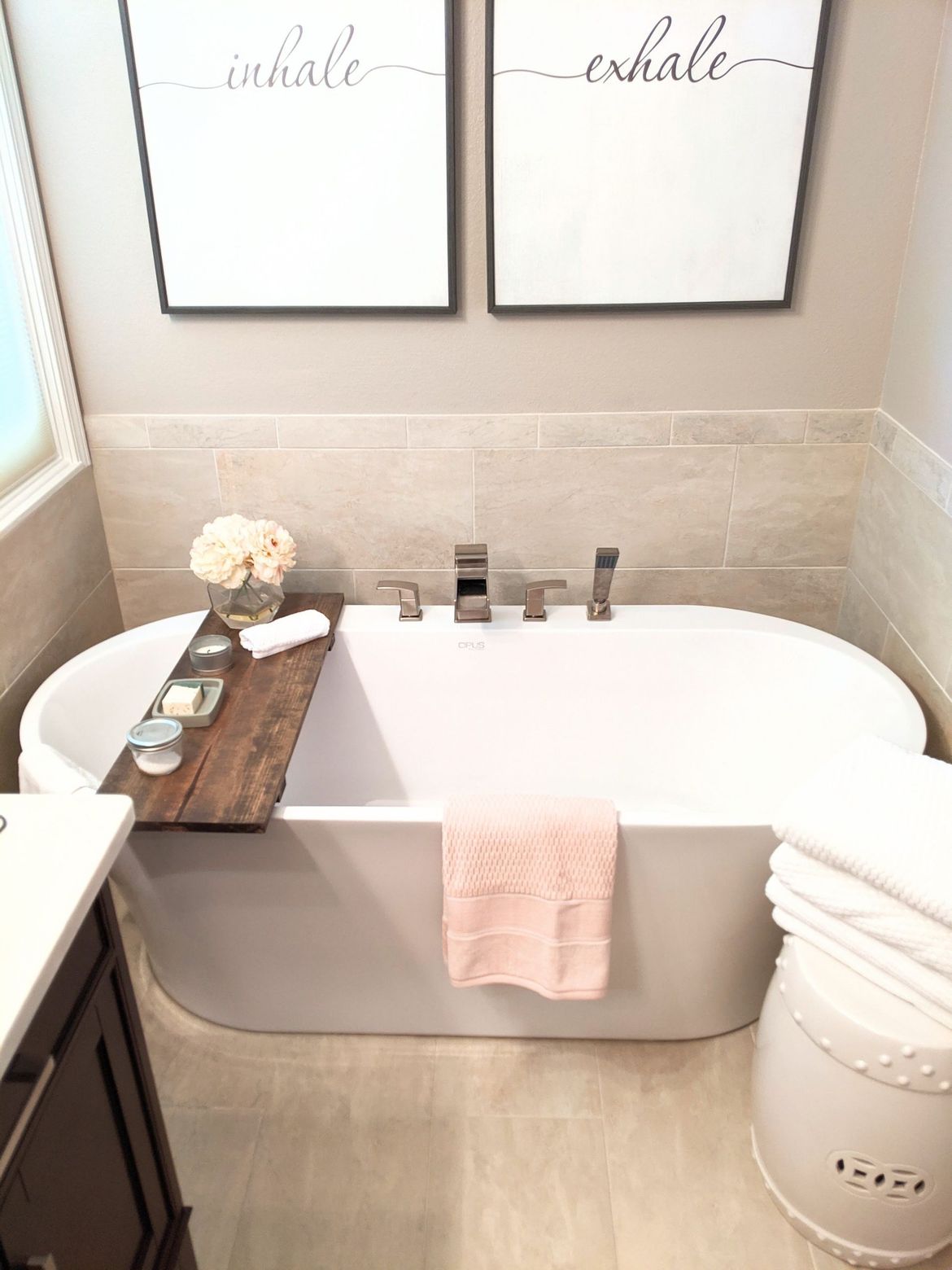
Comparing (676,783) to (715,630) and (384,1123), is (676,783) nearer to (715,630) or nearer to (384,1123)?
(715,630)

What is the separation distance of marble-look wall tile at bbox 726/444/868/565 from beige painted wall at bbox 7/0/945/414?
0.43 feet

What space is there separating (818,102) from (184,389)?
151cm

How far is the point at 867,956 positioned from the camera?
53.3 inches

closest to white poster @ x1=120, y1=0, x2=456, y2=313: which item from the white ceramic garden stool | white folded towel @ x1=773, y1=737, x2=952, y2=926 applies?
white folded towel @ x1=773, y1=737, x2=952, y2=926

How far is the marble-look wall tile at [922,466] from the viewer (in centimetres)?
183

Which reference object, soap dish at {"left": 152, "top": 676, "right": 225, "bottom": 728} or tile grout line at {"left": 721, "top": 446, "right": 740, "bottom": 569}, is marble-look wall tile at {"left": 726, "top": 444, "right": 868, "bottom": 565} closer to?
tile grout line at {"left": 721, "top": 446, "right": 740, "bottom": 569}

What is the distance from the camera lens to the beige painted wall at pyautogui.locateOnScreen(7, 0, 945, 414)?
6.18 feet

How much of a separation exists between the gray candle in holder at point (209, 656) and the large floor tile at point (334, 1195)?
0.89 metres

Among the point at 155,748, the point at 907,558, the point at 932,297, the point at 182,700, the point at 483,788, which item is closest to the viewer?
the point at 155,748

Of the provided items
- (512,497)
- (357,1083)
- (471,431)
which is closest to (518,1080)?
(357,1083)

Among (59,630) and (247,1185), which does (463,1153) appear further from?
(59,630)

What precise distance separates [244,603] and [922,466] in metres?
1.51

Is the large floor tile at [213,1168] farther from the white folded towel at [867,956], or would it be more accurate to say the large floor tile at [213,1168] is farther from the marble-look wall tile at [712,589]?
the marble-look wall tile at [712,589]

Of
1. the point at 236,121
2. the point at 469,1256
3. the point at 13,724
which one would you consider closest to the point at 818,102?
the point at 236,121
